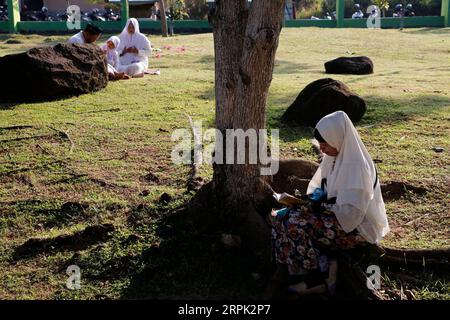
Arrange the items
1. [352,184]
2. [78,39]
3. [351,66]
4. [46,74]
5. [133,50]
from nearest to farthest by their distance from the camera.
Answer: [352,184] < [46,74] < [78,39] < [351,66] < [133,50]

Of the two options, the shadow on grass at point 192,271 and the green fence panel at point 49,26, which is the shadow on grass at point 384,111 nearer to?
the shadow on grass at point 192,271

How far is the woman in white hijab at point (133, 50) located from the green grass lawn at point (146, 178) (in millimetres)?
846

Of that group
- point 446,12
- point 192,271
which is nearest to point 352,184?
point 192,271

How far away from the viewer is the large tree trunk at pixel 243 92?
15.1 feet

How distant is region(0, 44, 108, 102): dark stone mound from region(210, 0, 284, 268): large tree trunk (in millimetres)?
5797

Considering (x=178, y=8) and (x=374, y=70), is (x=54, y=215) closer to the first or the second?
(x=374, y=70)

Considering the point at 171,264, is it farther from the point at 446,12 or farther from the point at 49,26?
the point at 446,12

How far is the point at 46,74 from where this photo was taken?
32.9ft

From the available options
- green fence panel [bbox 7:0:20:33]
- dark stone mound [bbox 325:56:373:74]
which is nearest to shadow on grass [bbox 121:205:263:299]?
dark stone mound [bbox 325:56:373:74]

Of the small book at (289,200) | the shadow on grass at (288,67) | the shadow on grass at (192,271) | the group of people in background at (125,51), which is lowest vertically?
the shadow on grass at (192,271)

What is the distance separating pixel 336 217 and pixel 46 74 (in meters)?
7.16

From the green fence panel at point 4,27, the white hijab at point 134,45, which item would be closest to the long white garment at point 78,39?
the white hijab at point 134,45

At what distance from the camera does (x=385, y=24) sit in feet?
96.3

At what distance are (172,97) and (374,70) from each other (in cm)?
595
